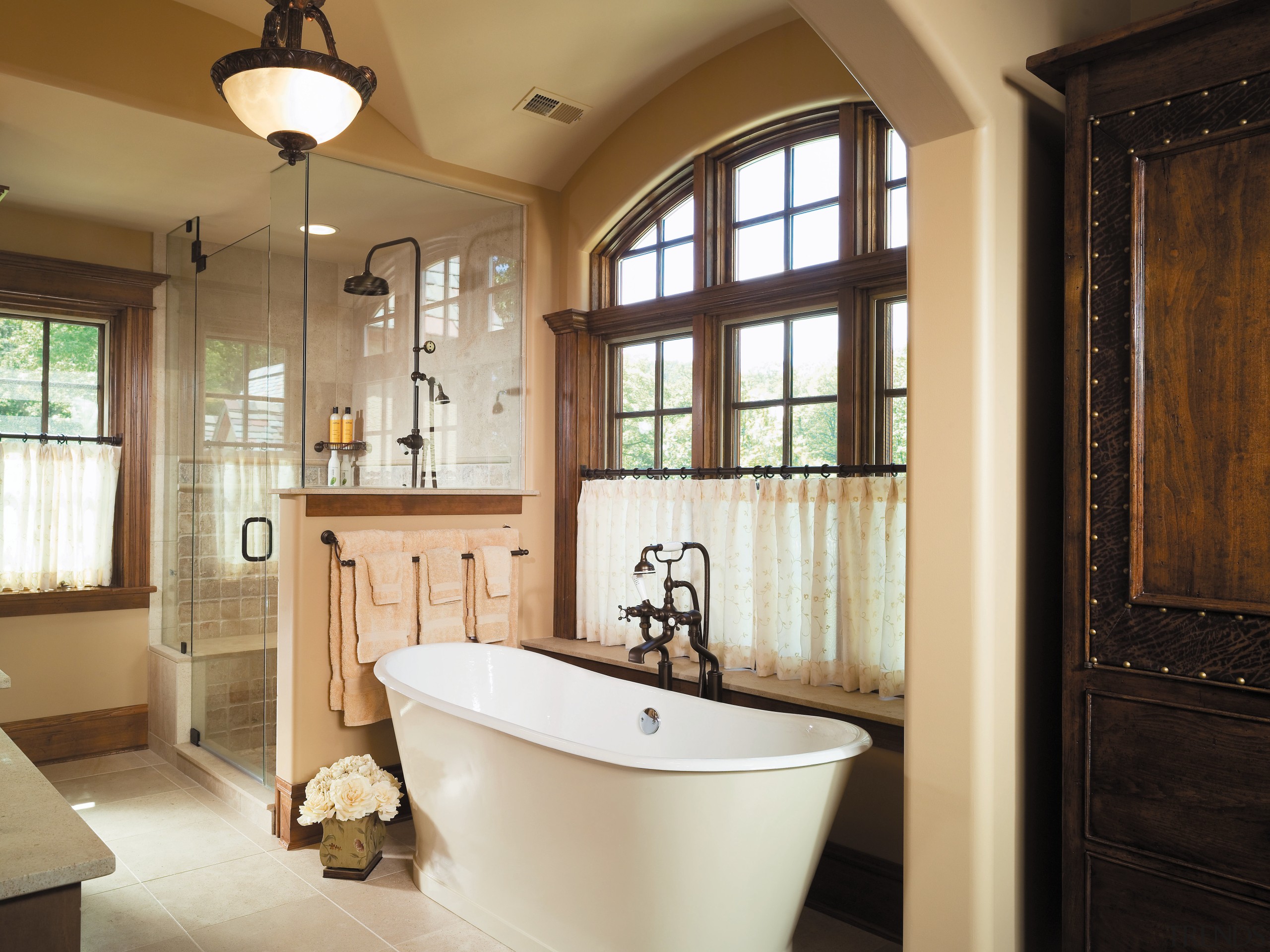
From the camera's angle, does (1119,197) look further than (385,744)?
No

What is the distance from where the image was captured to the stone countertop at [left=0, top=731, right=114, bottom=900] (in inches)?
49.3

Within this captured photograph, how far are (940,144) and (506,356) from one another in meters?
2.48

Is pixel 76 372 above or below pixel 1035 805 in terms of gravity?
above

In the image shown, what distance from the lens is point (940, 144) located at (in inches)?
72.7

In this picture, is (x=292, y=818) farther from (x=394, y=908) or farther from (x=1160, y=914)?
(x=1160, y=914)

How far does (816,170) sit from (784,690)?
71.8 inches

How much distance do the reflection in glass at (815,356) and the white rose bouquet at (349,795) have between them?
78.2 inches

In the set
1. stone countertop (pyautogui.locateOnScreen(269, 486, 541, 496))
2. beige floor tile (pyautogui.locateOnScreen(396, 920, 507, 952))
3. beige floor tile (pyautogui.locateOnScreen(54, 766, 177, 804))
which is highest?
stone countertop (pyautogui.locateOnScreen(269, 486, 541, 496))

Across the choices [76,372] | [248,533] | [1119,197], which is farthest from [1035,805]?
[76,372]

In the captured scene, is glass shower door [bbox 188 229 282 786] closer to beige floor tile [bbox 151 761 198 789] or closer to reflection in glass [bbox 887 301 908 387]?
beige floor tile [bbox 151 761 198 789]

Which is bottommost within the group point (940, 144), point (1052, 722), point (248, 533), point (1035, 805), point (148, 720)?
point (148, 720)

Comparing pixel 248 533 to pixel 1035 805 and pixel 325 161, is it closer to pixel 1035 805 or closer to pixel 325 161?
pixel 325 161

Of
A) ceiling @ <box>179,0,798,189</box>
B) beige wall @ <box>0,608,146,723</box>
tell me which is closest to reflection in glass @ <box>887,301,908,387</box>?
ceiling @ <box>179,0,798,189</box>

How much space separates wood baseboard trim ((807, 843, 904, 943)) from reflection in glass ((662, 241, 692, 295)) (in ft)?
7.08
